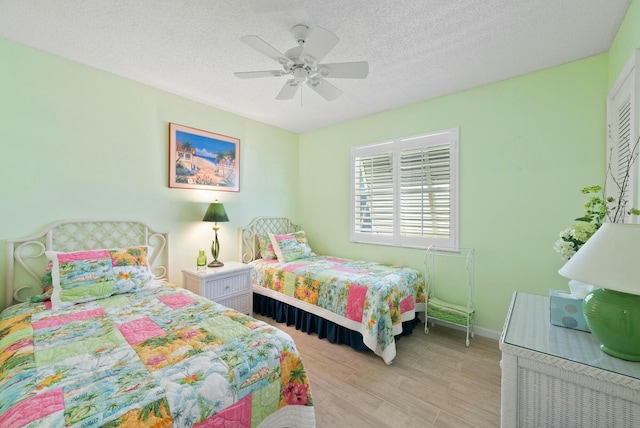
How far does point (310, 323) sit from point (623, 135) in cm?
320

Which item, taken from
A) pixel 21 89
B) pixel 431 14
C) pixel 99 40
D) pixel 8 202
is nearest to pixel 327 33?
pixel 431 14

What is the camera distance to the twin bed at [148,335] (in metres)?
1.03

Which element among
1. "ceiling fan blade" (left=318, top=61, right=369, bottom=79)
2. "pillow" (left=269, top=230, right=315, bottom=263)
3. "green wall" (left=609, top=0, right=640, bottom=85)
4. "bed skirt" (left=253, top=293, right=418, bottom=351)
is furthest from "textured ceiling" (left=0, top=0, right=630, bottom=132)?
"bed skirt" (left=253, top=293, right=418, bottom=351)

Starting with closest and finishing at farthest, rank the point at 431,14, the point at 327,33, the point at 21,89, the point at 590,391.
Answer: the point at 590,391
the point at 327,33
the point at 431,14
the point at 21,89

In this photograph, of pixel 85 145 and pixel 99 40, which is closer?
pixel 99 40

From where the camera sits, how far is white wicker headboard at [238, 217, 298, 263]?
3.75m

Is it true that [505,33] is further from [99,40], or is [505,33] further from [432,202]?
[99,40]

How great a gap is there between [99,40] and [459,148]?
357 cm

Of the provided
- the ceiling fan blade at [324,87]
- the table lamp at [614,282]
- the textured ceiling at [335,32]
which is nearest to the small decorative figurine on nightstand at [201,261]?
the textured ceiling at [335,32]

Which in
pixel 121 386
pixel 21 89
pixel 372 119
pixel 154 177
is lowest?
pixel 121 386

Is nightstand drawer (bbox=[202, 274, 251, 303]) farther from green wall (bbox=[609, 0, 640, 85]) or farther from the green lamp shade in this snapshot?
green wall (bbox=[609, 0, 640, 85])

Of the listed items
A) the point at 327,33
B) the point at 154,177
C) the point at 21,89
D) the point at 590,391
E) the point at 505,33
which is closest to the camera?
the point at 590,391

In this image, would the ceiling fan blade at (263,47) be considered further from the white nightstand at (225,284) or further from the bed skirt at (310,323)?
the bed skirt at (310,323)

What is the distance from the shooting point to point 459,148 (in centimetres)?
305
